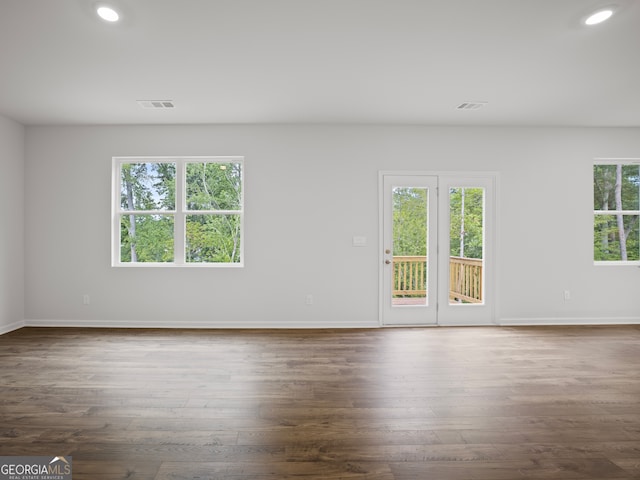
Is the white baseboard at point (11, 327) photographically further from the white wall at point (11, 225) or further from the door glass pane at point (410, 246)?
the door glass pane at point (410, 246)

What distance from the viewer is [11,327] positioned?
15.9 feet

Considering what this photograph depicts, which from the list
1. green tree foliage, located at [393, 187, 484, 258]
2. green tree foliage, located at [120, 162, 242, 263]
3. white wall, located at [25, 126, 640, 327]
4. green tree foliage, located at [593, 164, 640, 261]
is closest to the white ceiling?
white wall, located at [25, 126, 640, 327]

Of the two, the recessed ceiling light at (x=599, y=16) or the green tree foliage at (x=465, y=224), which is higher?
the recessed ceiling light at (x=599, y=16)

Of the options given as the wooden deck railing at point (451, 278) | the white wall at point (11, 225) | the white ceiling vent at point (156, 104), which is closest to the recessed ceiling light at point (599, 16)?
the wooden deck railing at point (451, 278)

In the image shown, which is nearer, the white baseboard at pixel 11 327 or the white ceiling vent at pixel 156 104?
the white ceiling vent at pixel 156 104

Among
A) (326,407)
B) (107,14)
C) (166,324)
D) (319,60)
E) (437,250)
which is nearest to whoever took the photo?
(107,14)

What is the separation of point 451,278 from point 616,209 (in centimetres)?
267

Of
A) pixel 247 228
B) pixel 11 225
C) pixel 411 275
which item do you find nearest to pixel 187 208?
pixel 247 228

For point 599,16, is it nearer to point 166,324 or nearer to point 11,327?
point 166,324

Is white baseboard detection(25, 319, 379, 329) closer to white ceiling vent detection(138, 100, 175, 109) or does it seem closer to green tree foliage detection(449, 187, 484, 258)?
green tree foliage detection(449, 187, 484, 258)

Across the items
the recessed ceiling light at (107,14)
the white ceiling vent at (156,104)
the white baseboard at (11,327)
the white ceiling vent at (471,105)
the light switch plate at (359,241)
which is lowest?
the white baseboard at (11,327)

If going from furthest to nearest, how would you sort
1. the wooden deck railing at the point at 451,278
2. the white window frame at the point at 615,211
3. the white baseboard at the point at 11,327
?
the white window frame at the point at 615,211, the wooden deck railing at the point at 451,278, the white baseboard at the point at 11,327

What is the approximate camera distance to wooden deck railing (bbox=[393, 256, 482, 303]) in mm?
5160

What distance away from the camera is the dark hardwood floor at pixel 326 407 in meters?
1.98
